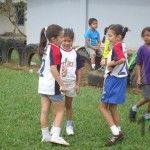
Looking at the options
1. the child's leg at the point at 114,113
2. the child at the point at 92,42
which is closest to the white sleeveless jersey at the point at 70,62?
the child's leg at the point at 114,113

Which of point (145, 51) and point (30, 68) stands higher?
point (145, 51)

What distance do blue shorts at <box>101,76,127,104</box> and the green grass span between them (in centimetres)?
56

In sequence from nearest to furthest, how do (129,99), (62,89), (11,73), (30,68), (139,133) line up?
(62,89)
(139,133)
(129,99)
(11,73)
(30,68)

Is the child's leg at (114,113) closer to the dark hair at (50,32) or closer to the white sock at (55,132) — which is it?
the white sock at (55,132)

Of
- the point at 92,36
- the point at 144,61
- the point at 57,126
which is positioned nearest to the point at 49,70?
the point at 57,126

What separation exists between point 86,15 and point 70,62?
1074 centimetres

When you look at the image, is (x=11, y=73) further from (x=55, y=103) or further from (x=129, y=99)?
(x=55, y=103)

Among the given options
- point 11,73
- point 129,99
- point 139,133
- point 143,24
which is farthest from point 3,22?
point 139,133

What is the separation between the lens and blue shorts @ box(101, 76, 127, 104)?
533cm

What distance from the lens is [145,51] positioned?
20.4 feet

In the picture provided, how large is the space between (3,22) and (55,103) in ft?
101

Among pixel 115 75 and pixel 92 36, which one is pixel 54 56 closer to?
pixel 115 75

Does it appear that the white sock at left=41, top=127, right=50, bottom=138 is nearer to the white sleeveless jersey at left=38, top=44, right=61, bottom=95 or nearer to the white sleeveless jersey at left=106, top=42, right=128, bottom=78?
the white sleeveless jersey at left=38, top=44, right=61, bottom=95

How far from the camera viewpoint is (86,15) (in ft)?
52.3
